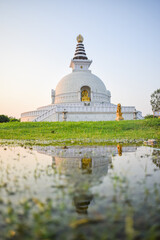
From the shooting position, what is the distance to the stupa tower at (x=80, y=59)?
4962 centimetres

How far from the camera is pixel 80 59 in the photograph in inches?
1983

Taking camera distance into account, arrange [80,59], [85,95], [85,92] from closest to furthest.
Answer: [85,95] → [85,92] → [80,59]

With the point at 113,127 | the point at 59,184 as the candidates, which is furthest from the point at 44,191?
the point at 113,127

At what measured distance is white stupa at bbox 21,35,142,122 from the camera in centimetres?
3250

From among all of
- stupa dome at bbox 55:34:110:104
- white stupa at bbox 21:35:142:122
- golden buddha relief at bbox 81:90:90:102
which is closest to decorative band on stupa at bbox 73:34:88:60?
white stupa at bbox 21:35:142:122

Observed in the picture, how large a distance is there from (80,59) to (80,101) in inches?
540

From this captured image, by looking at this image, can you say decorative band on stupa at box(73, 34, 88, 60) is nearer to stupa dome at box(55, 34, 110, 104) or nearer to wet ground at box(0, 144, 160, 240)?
stupa dome at box(55, 34, 110, 104)

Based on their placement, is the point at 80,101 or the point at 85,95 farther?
the point at 85,95

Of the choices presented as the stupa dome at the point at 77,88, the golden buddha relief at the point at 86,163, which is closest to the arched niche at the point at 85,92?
the stupa dome at the point at 77,88

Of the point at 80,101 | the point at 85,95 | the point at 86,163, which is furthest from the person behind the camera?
the point at 85,95

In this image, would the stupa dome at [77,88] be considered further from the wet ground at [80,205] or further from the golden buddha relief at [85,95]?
the wet ground at [80,205]

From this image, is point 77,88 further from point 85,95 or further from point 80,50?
point 80,50

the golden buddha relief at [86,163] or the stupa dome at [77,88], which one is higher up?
the stupa dome at [77,88]

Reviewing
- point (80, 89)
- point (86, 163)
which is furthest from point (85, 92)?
point (86, 163)
